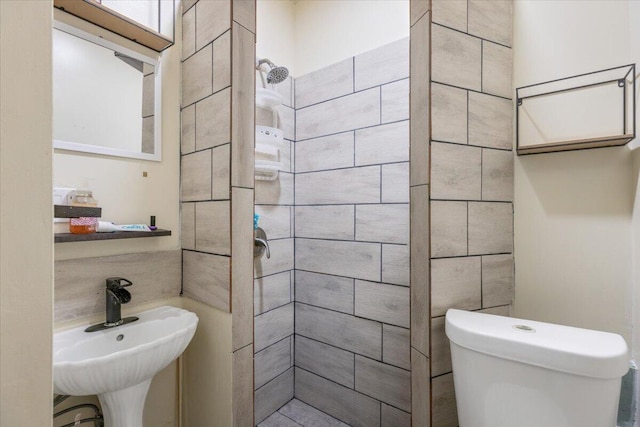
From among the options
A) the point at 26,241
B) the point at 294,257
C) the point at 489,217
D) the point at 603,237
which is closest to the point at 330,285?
the point at 294,257

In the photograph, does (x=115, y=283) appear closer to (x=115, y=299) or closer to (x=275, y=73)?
(x=115, y=299)

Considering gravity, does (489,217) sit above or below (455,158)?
below

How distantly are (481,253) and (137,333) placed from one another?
1.42 metres

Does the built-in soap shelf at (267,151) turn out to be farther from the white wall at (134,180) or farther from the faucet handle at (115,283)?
the faucet handle at (115,283)

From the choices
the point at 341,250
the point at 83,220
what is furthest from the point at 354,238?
the point at 83,220

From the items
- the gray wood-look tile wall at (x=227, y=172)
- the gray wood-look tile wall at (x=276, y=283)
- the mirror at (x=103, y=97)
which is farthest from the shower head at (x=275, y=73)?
the mirror at (x=103, y=97)

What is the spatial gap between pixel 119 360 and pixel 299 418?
1.29 m

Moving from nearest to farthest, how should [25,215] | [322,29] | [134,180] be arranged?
1. [25,215]
2. [134,180]
3. [322,29]

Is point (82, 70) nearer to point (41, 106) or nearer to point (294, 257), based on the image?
point (41, 106)

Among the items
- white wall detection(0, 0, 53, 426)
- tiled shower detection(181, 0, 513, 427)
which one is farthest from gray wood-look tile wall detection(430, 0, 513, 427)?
white wall detection(0, 0, 53, 426)

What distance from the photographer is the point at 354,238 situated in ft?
5.65

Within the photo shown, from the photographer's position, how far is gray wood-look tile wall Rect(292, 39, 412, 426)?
156 centimetres

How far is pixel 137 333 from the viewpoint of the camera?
118 centimetres

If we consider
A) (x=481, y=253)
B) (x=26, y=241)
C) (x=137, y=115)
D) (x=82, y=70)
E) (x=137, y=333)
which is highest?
(x=82, y=70)
